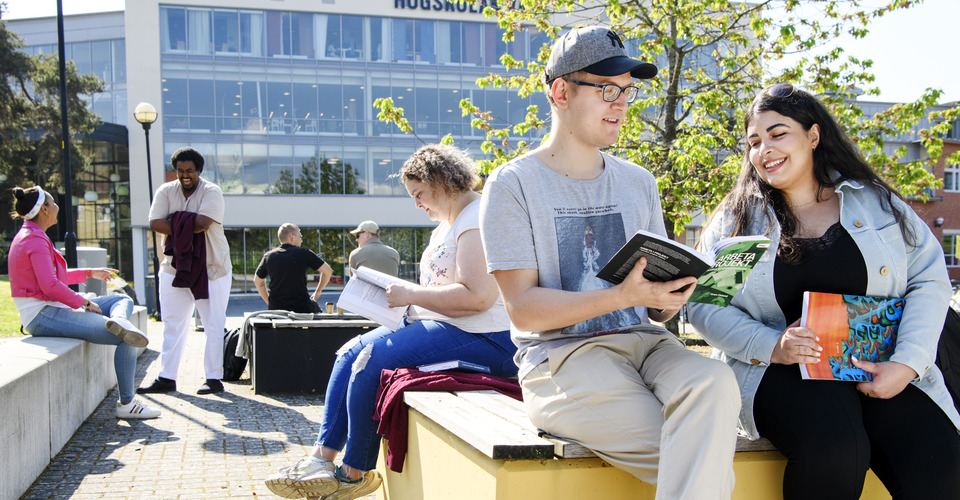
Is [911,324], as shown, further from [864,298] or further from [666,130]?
[666,130]

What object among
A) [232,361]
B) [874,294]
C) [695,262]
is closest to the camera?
[695,262]

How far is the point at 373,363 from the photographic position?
3875mm

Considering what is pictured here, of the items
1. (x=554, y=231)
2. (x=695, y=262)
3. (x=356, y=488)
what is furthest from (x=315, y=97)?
(x=695, y=262)

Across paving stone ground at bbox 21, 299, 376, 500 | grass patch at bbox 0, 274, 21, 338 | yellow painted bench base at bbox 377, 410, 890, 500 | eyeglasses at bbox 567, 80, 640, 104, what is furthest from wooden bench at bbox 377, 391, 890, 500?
grass patch at bbox 0, 274, 21, 338

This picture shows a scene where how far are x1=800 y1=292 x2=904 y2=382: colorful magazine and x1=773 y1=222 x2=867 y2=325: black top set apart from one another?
101 mm

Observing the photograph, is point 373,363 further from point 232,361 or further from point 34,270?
point 232,361

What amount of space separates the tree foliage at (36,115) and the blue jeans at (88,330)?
26.8 metres

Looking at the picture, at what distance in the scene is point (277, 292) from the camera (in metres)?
9.69

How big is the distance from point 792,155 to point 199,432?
15.6 ft

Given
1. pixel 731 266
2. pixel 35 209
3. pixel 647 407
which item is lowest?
pixel 647 407

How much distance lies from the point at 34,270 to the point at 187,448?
1.93m

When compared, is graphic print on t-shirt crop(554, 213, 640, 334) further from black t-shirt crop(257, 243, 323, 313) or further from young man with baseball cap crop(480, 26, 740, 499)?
black t-shirt crop(257, 243, 323, 313)

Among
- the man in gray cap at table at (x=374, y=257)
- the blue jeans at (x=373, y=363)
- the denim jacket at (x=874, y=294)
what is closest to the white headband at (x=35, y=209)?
the blue jeans at (x=373, y=363)

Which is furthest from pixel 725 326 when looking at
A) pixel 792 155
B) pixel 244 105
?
pixel 244 105
